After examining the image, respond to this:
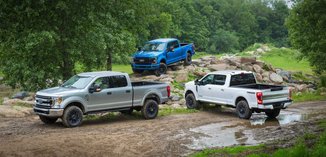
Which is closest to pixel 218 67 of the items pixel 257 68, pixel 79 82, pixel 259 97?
pixel 257 68

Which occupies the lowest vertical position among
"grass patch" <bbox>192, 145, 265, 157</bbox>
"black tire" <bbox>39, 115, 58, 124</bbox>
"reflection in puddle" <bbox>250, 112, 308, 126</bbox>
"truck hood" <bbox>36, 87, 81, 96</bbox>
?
"grass patch" <bbox>192, 145, 265, 157</bbox>

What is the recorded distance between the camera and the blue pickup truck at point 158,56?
3238cm

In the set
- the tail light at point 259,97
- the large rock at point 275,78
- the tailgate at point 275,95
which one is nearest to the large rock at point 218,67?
the large rock at point 275,78

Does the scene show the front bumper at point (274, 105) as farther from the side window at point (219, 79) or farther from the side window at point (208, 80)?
the side window at point (208, 80)

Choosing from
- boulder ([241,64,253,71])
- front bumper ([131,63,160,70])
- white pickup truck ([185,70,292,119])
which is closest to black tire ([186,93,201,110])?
white pickup truck ([185,70,292,119])

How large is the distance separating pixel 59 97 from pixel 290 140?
838 cm

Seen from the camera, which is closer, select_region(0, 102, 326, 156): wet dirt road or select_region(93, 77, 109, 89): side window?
select_region(0, 102, 326, 156): wet dirt road

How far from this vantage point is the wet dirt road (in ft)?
47.3

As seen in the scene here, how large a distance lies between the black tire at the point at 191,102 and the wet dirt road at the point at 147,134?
1455mm

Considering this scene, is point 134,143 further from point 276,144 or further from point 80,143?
point 276,144

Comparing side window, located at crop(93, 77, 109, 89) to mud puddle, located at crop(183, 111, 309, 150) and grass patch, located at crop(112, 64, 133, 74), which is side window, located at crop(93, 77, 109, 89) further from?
grass patch, located at crop(112, 64, 133, 74)

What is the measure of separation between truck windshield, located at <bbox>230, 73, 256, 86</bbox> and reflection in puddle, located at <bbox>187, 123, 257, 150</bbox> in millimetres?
3021

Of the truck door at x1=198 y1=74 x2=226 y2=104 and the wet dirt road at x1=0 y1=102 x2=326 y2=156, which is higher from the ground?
the truck door at x1=198 y1=74 x2=226 y2=104

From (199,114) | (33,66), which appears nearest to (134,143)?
(199,114)
